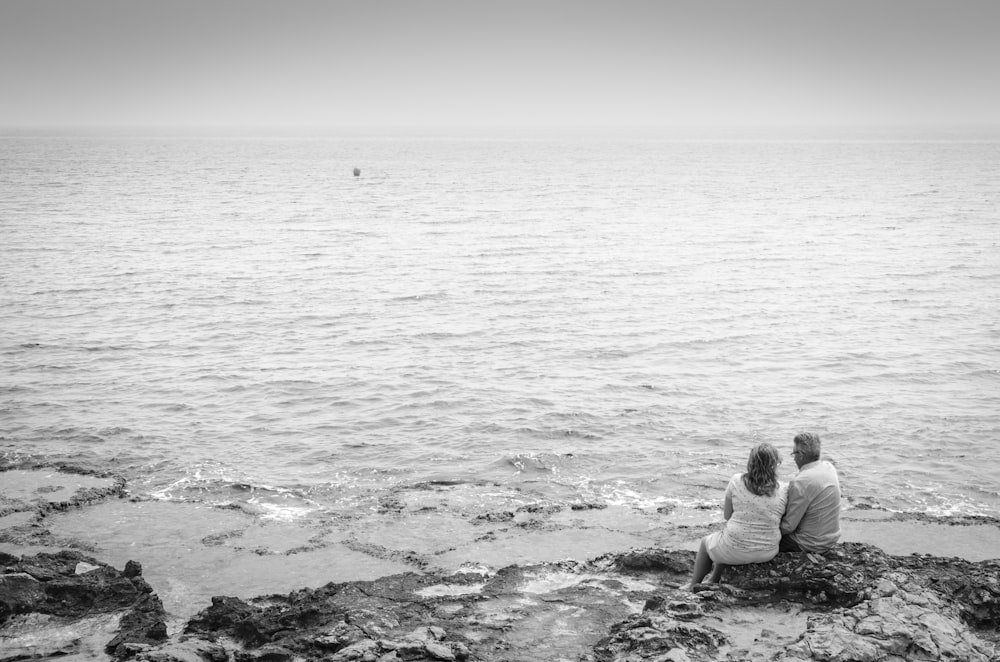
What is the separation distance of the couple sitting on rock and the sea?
421 cm

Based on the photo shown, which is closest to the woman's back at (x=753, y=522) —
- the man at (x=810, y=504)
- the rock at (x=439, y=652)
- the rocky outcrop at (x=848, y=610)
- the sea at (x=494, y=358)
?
the man at (x=810, y=504)

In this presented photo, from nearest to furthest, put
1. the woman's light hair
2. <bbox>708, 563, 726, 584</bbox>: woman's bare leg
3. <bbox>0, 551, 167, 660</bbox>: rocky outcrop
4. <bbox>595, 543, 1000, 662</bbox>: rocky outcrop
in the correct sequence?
1. <bbox>595, 543, 1000, 662</bbox>: rocky outcrop
2. <bbox>0, 551, 167, 660</bbox>: rocky outcrop
3. the woman's light hair
4. <bbox>708, 563, 726, 584</bbox>: woman's bare leg

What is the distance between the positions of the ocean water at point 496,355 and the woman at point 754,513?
4.35 m

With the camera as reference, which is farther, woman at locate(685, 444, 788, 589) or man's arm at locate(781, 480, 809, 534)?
man's arm at locate(781, 480, 809, 534)

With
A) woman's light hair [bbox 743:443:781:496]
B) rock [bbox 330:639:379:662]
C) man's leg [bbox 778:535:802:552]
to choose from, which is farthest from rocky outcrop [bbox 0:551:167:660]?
man's leg [bbox 778:535:802:552]

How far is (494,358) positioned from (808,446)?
13387 millimetres

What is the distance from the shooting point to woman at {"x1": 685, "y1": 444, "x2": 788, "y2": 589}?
9.25 meters

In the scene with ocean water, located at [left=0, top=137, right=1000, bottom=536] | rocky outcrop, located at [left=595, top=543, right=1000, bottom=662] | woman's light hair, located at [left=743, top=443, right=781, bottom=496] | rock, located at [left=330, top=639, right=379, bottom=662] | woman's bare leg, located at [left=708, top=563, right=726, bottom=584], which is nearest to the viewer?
rocky outcrop, located at [left=595, top=543, right=1000, bottom=662]

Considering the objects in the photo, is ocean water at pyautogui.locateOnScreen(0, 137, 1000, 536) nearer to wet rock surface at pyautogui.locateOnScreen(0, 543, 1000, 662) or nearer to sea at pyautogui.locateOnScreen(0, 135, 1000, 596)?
sea at pyautogui.locateOnScreen(0, 135, 1000, 596)

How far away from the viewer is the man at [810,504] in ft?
30.7

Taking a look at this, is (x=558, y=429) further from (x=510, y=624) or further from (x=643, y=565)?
(x=510, y=624)

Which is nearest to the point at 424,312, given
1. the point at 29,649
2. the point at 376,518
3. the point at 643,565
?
the point at 376,518

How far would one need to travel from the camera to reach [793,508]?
9461 millimetres

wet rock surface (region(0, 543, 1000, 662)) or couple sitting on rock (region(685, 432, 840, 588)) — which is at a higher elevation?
couple sitting on rock (region(685, 432, 840, 588))
